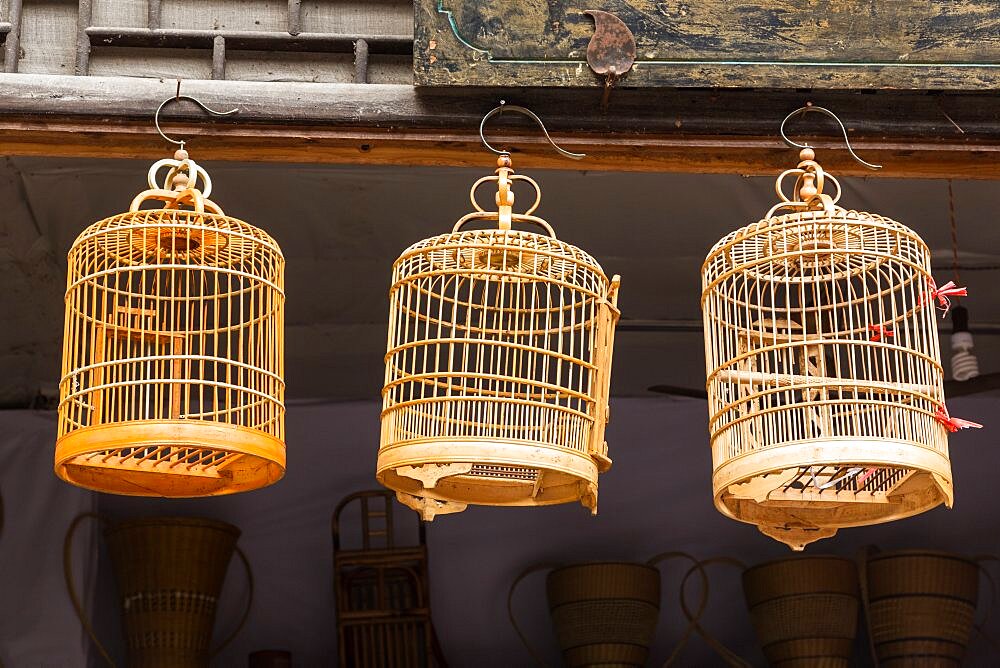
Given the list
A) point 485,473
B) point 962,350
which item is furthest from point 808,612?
point 485,473

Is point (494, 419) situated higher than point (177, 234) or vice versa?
point (177, 234)

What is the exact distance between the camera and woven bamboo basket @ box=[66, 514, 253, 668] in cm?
582

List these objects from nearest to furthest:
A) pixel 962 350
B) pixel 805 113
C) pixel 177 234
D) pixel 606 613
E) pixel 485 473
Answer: pixel 485 473
pixel 177 234
pixel 805 113
pixel 962 350
pixel 606 613

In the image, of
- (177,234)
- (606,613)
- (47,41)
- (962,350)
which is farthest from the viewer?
(606,613)

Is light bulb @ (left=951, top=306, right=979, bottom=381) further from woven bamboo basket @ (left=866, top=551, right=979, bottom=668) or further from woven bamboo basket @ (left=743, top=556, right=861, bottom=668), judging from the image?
woven bamboo basket @ (left=743, top=556, right=861, bottom=668)

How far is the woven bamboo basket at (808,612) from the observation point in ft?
19.1

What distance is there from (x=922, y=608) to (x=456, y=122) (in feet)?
10.5

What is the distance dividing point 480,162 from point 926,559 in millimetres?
3020

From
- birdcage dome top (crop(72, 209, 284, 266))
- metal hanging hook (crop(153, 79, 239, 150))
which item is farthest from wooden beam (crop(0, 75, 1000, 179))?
birdcage dome top (crop(72, 209, 284, 266))

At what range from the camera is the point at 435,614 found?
20.8ft

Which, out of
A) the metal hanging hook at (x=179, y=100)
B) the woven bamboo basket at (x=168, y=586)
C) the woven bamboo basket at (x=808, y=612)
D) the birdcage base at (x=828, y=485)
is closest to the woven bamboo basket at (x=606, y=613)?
the woven bamboo basket at (x=808, y=612)

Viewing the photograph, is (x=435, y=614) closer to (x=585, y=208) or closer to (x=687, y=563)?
(x=687, y=563)

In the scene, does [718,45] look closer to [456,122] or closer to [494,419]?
[456,122]

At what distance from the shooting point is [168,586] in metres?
5.88
